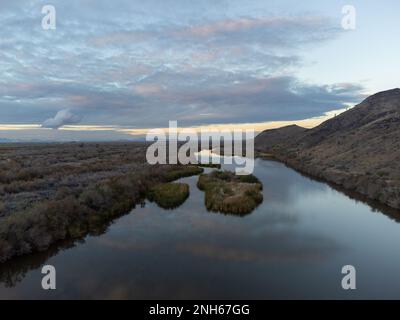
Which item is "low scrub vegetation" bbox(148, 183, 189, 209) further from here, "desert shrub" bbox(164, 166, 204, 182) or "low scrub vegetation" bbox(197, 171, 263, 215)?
"desert shrub" bbox(164, 166, 204, 182)

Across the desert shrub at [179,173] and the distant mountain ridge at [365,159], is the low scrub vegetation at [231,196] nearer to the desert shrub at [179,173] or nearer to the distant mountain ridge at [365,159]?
the desert shrub at [179,173]

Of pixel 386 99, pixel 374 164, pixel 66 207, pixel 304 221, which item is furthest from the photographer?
pixel 386 99

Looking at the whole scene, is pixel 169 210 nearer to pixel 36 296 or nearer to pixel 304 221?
pixel 304 221

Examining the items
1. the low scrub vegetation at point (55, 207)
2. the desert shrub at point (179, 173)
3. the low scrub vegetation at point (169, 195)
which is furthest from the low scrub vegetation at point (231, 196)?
the low scrub vegetation at point (55, 207)

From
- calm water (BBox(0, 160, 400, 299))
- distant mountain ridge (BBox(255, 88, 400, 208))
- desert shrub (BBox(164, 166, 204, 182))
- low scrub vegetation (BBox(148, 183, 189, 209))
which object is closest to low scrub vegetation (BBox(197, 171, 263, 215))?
calm water (BBox(0, 160, 400, 299))

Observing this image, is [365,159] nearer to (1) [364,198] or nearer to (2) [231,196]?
(1) [364,198]
